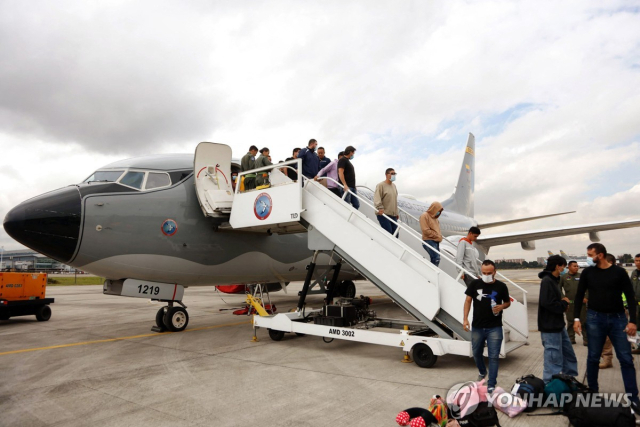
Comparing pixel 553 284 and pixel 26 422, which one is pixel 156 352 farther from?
pixel 553 284

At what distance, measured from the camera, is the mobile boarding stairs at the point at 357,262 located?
593cm

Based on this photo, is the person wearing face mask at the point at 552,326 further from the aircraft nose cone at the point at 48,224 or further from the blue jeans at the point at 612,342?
the aircraft nose cone at the point at 48,224

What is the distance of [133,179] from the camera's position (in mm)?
8141

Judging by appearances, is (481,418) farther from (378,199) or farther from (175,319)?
(175,319)

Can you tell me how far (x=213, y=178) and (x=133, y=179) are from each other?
1.56 metres

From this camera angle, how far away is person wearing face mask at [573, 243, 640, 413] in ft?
13.4

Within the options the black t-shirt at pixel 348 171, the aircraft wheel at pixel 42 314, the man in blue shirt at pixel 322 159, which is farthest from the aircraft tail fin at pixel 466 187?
the aircraft wheel at pixel 42 314

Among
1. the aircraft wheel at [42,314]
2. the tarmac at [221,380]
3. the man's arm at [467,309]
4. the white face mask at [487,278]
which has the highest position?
the white face mask at [487,278]

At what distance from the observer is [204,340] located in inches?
327

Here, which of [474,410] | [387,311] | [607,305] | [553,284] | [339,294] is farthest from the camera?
[339,294]

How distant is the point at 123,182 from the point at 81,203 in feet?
3.08

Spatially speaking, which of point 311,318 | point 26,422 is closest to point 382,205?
point 311,318

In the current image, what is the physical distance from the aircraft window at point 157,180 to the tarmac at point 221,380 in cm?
314

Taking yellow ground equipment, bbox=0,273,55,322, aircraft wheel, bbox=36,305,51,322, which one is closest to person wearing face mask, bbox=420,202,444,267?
yellow ground equipment, bbox=0,273,55,322
